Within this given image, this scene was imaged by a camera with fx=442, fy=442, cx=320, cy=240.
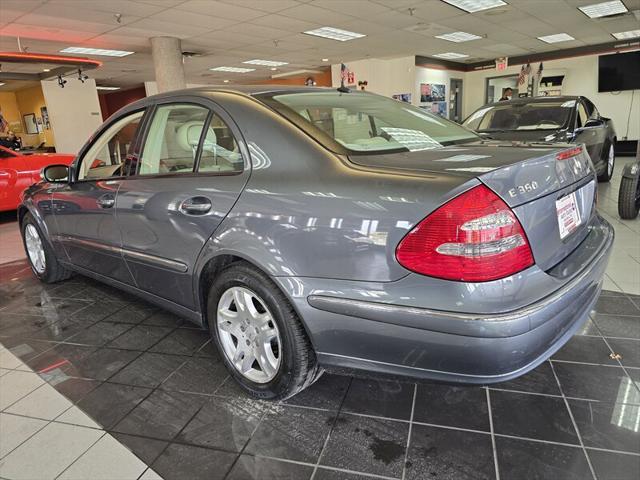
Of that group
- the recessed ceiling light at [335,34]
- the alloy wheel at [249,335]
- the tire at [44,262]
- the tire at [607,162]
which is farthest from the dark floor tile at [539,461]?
the recessed ceiling light at [335,34]

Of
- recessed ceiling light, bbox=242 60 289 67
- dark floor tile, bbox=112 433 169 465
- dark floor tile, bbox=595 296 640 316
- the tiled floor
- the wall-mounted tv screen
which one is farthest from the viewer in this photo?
the wall-mounted tv screen

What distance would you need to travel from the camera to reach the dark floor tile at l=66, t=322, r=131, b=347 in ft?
7.95

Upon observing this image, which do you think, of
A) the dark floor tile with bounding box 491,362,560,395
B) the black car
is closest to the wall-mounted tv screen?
the black car

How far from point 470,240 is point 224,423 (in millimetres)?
1140

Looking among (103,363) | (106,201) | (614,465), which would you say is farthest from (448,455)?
(106,201)

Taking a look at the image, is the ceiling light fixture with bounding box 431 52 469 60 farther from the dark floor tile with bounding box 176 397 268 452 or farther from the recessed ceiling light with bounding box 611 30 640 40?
the dark floor tile with bounding box 176 397 268 452

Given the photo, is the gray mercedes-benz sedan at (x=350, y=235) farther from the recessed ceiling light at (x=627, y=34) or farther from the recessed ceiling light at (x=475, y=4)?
the recessed ceiling light at (x=627, y=34)

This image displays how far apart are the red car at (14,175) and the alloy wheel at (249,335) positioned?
5992 mm

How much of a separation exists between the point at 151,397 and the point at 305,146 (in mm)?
1242

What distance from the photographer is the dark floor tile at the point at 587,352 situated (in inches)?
76.5

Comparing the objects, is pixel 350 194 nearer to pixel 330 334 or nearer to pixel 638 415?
pixel 330 334

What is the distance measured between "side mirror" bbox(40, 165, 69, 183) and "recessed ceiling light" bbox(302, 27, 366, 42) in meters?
6.91

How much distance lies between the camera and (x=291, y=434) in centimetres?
159

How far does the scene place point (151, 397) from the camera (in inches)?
73.9
